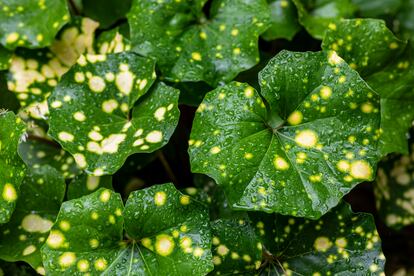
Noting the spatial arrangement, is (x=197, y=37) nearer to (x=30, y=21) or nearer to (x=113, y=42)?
(x=113, y=42)

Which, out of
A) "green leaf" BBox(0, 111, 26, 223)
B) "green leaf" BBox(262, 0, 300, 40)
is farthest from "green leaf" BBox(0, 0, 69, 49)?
A: "green leaf" BBox(262, 0, 300, 40)

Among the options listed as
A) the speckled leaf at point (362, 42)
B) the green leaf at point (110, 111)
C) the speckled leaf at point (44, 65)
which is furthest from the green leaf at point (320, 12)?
the speckled leaf at point (44, 65)

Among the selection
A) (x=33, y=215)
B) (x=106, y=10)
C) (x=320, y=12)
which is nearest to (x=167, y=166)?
(x=33, y=215)

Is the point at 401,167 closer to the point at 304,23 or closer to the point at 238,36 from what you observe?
the point at 304,23

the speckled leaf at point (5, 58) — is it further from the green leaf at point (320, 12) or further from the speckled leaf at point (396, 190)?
the speckled leaf at point (396, 190)

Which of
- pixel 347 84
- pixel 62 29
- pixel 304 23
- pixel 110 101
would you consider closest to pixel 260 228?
pixel 347 84

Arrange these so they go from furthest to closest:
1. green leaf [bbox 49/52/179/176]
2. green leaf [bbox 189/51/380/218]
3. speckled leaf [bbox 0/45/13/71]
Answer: speckled leaf [bbox 0/45/13/71] → green leaf [bbox 49/52/179/176] → green leaf [bbox 189/51/380/218]

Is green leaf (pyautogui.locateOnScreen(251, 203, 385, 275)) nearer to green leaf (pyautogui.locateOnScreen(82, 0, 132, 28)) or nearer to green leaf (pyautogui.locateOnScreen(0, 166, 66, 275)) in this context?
green leaf (pyautogui.locateOnScreen(0, 166, 66, 275))
